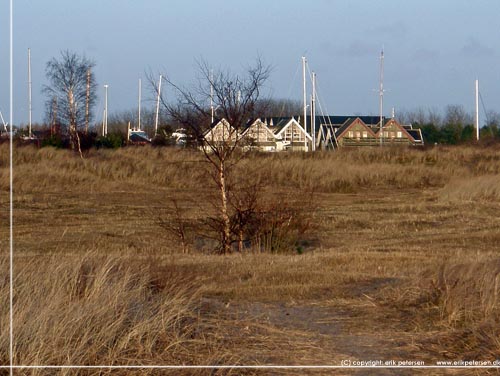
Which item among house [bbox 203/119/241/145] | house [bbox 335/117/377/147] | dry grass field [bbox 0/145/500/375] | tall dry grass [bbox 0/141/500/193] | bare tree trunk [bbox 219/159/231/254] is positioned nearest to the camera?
dry grass field [bbox 0/145/500/375]

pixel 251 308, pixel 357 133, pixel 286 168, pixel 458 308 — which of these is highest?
pixel 357 133

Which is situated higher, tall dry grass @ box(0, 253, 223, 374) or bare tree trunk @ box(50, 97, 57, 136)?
bare tree trunk @ box(50, 97, 57, 136)

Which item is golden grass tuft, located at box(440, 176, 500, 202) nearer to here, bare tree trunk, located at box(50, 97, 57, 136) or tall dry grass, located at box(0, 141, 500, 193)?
tall dry grass, located at box(0, 141, 500, 193)

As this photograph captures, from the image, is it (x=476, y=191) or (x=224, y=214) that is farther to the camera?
(x=476, y=191)

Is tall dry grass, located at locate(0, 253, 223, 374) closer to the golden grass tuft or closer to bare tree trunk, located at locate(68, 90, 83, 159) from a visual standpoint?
the golden grass tuft

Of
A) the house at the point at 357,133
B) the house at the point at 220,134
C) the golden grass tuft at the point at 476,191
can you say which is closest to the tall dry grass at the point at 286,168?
the golden grass tuft at the point at 476,191

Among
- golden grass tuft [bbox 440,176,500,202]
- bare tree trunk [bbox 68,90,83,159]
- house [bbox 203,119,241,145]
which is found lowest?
golden grass tuft [bbox 440,176,500,202]

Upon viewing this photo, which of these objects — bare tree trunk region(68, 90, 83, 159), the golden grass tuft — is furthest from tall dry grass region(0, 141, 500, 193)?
the golden grass tuft

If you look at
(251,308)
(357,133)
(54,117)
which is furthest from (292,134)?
(251,308)

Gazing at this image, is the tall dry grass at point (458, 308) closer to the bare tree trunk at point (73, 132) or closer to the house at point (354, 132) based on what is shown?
the bare tree trunk at point (73, 132)

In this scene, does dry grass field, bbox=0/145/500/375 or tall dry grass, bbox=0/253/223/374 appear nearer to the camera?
tall dry grass, bbox=0/253/223/374

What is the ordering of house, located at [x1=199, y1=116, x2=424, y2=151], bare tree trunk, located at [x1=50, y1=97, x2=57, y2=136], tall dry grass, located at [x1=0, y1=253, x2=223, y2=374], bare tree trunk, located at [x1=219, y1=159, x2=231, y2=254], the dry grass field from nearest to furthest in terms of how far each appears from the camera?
tall dry grass, located at [x1=0, y1=253, x2=223, y2=374], the dry grass field, bare tree trunk, located at [x1=219, y1=159, x2=231, y2=254], bare tree trunk, located at [x1=50, y1=97, x2=57, y2=136], house, located at [x1=199, y1=116, x2=424, y2=151]

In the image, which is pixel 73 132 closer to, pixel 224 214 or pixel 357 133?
pixel 357 133

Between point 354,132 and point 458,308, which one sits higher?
point 354,132
